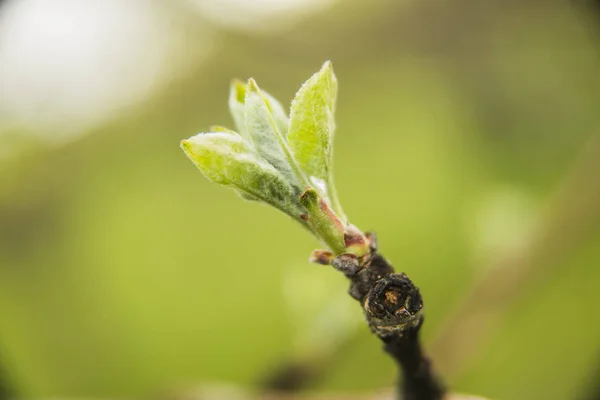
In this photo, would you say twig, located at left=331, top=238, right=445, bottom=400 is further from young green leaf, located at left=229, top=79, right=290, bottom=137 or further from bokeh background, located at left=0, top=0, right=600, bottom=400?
bokeh background, located at left=0, top=0, right=600, bottom=400

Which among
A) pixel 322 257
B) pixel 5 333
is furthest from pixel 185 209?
pixel 322 257

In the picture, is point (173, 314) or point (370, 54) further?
point (370, 54)

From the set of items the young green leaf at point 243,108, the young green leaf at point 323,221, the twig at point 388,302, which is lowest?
the twig at point 388,302

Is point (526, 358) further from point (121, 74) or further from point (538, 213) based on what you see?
point (121, 74)

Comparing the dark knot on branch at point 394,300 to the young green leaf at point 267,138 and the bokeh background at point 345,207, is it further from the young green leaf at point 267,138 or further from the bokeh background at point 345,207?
the bokeh background at point 345,207

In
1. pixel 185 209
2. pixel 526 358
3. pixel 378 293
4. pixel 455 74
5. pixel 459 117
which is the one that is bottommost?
pixel 378 293

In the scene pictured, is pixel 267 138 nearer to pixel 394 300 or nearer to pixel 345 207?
pixel 394 300

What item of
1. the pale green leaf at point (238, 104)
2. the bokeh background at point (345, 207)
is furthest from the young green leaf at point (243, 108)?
the bokeh background at point (345, 207)
